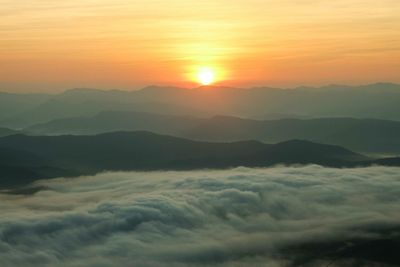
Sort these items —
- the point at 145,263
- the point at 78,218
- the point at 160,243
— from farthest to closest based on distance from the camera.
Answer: the point at 78,218, the point at 160,243, the point at 145,263

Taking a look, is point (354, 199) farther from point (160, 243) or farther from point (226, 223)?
point (160, 243)

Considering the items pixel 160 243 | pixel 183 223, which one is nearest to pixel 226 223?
pixel 183 223

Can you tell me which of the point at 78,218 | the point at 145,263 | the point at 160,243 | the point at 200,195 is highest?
the point at 200,195

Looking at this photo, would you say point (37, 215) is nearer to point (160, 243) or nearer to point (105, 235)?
point (105, 235)

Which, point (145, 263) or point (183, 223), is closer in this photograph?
point (145, 263)

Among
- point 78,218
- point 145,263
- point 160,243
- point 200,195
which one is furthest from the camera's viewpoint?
point 200,195

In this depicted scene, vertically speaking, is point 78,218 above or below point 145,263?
above

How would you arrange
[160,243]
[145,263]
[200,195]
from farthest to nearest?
1. [200,195]
2. [160,243]
3. [145,263]

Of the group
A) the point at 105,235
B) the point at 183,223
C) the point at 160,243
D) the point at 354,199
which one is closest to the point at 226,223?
the point at 183,223

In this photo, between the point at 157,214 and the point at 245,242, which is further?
the point at 157,214
